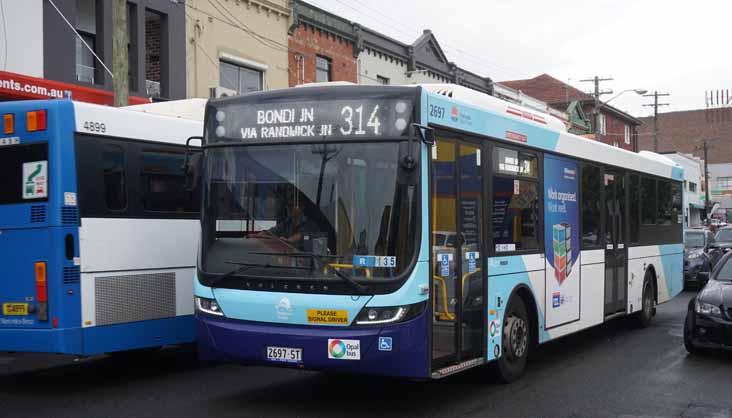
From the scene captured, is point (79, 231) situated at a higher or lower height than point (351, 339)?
higher

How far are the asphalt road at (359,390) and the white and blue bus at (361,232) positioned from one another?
534mm

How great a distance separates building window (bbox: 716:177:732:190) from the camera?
9462 centimetres

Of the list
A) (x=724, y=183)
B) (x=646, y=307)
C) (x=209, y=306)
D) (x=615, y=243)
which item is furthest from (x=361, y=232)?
(x=724, y=183)

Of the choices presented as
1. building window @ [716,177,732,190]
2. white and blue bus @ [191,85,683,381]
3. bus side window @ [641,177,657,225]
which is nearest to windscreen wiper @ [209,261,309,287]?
white and blue bus @ [191,85,683,381]

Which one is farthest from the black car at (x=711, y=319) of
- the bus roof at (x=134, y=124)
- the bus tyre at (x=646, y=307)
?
the bus roof at (x=134, y=124)

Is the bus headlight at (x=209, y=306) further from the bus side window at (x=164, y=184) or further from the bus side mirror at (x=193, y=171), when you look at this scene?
the bus side window at (x=164, y=184)

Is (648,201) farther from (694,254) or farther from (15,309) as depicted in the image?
(694,254)

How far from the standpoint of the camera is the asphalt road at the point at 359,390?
7.91 metres

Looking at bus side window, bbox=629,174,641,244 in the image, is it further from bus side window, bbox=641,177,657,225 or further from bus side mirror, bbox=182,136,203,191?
bus side mirror, bbox=182,136,203,191

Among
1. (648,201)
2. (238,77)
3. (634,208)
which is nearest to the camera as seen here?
(634,208)

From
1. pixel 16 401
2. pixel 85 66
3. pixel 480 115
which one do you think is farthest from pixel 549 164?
pixel 85 66

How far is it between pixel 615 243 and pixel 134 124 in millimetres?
7395

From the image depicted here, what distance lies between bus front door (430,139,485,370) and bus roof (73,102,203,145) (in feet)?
11.7

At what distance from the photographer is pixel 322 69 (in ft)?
90.3
